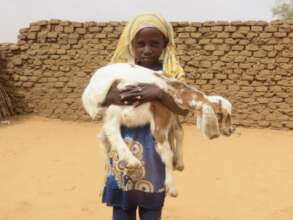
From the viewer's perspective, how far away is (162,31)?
2.02 m

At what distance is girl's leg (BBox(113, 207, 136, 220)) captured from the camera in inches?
82.7

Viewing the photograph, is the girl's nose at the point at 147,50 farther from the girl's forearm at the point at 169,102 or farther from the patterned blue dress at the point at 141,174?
the patterned blue dress at the point at 141,174

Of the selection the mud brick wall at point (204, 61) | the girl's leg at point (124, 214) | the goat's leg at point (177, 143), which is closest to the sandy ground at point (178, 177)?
the mud brick wall at point (204, 61)

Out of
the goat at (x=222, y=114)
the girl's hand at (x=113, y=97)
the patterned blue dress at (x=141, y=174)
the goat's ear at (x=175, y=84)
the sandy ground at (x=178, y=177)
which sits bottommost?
the sandy ground at (x=178, y=177)

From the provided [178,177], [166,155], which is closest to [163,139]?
[166,155]

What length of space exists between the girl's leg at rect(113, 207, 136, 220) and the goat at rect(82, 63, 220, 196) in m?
0.23

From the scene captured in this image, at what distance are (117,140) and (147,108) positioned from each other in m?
0.17

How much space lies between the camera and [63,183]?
5.32m

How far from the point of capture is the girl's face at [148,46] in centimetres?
200

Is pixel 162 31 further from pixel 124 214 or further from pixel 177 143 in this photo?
pixel 124 214

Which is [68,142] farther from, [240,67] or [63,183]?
[240,67]

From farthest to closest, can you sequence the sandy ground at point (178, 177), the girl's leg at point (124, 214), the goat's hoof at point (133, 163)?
the sandy ground at point (178, 177), the girl's leg at point (124, 214), the goat's hoof at point (133, 163)

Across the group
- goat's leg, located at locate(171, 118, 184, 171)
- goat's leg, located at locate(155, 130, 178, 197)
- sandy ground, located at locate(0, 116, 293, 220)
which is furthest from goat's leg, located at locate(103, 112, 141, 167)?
sandy ground, located at locate(0, 116, 293, 220)

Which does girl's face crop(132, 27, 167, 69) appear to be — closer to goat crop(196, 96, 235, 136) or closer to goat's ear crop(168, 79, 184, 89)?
goat's ear crop(168, 79, 184, 89)
